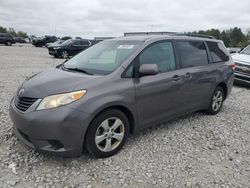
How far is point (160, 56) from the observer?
411cm

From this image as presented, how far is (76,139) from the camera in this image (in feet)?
10.0

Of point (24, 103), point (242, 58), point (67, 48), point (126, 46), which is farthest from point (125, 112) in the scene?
point (67, 48)

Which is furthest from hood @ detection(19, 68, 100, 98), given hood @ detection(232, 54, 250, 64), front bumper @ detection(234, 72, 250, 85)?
hood @ detection(232, 54, 250, 64)

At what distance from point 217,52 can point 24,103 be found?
13.7 feet

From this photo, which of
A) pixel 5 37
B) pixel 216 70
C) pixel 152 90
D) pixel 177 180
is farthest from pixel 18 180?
pixel 5 37

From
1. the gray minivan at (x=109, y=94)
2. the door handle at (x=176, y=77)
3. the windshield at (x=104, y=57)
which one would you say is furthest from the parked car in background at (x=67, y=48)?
the door handle at (x=176, y=77)

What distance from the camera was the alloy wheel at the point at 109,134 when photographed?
332cm

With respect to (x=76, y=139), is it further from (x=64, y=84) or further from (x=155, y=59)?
(x=155, y=59)

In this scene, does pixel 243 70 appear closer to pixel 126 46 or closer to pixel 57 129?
pixel 126 46

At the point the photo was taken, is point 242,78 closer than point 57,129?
No

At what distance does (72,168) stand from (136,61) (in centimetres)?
171

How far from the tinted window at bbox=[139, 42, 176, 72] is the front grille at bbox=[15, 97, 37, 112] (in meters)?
1.63

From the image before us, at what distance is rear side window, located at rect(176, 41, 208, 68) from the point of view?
4.48 meters

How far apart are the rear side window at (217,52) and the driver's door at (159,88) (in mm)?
1478
